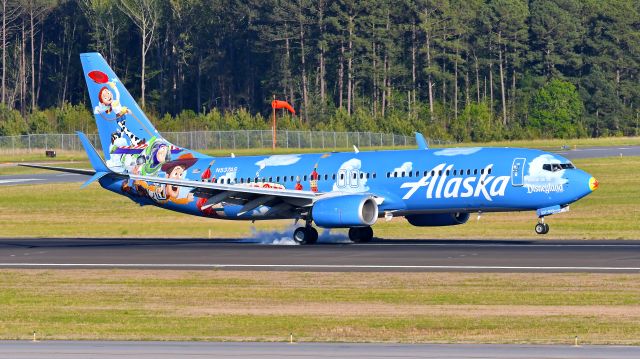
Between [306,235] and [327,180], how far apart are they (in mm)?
2294

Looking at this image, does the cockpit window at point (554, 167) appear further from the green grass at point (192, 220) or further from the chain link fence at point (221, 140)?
the chain link fence at point (221, 140)

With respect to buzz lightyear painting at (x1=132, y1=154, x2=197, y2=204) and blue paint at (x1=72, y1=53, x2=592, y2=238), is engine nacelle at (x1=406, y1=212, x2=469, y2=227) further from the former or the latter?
buzz lightyear painting at (x1=132, y1=154, x2=197, y2=204)

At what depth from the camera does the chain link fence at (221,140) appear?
119 m

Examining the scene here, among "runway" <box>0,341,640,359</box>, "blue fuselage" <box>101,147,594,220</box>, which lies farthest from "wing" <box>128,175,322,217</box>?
"runway" <box>0,341,640,359</box>

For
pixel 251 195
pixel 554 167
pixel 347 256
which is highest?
pixel 554 167

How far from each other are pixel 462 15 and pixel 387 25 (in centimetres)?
1590

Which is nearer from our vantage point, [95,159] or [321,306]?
[321,306]

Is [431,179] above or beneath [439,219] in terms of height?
above

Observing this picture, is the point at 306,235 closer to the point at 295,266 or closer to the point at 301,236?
the point at 301,236

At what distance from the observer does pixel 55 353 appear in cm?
2192

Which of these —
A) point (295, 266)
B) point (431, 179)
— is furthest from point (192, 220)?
point (295, 266)

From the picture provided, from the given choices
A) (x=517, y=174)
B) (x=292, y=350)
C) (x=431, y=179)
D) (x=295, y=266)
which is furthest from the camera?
(x=431, y=179)

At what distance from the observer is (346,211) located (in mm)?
45562

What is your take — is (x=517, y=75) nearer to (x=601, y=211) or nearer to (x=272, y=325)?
(x=601, y=211)
